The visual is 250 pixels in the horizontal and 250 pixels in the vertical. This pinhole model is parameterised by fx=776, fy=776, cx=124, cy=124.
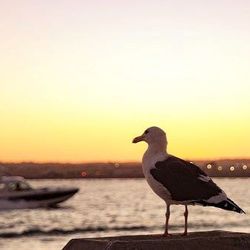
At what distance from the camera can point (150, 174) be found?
766cm

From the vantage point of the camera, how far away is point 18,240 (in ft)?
190

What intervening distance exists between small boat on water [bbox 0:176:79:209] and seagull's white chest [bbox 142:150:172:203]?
6432cm

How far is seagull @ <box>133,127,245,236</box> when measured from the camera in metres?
7.57

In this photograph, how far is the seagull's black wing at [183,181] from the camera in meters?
7.57

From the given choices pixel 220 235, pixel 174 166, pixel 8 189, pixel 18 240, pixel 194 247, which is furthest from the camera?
pixel 8 189

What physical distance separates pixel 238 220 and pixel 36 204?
64.6ft

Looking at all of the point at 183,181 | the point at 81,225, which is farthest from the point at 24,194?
the point at 183,181

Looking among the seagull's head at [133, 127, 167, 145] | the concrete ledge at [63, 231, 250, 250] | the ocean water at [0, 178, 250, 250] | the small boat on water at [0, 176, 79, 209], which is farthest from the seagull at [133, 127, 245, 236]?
the small boat on water at [0, 176, 79, 209]

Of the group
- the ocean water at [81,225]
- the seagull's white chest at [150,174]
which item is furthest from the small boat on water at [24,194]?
the seagull's white chest at [150,174]

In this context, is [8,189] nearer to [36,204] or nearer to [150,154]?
[36,204]

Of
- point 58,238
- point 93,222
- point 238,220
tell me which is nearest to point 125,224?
point 93,222

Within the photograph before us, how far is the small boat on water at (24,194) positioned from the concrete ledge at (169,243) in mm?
65006

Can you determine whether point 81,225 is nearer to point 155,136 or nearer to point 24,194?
point 24,194

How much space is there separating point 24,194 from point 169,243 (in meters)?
67.0
